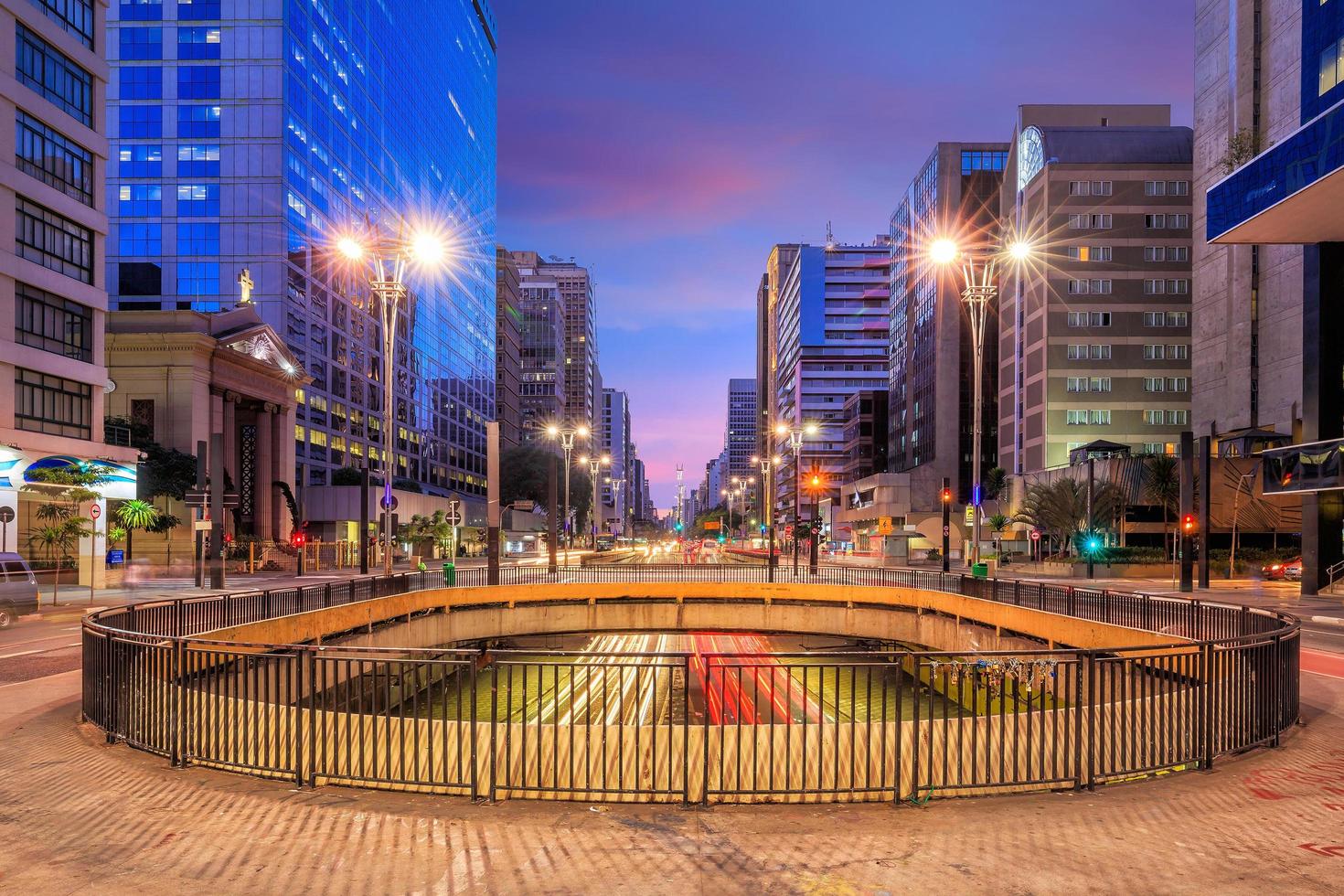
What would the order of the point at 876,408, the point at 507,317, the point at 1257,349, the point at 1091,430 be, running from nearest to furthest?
the point at 1257,349, the point at 1091,430, the point at 876,408, the point at 507,317

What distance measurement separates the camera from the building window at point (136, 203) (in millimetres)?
82188

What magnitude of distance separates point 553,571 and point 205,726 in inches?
1182

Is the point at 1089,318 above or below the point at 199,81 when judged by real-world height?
below

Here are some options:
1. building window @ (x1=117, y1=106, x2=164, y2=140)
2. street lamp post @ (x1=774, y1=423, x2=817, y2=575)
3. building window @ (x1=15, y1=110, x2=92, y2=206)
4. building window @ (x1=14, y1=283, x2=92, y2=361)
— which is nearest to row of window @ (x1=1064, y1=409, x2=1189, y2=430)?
street lamp post @ (x1=774, y1=423, x2=817, y2=575)

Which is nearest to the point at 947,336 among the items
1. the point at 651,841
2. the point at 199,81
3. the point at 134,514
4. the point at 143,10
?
the point at 199,81

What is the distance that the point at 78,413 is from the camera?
128ft

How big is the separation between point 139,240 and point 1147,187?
9706 centimetres

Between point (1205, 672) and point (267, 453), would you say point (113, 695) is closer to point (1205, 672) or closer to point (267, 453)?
point (1205, 672)

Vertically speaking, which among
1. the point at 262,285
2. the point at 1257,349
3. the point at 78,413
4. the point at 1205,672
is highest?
the point at 262,285

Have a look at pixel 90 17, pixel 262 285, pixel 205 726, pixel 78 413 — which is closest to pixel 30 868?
pixel 205 726

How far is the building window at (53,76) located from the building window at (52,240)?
4.82 metres

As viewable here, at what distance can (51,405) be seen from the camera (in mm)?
37188

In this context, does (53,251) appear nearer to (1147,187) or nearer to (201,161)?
(201,161)

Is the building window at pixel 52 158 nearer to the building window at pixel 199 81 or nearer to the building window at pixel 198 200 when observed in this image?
the building window at pixel 198 200
